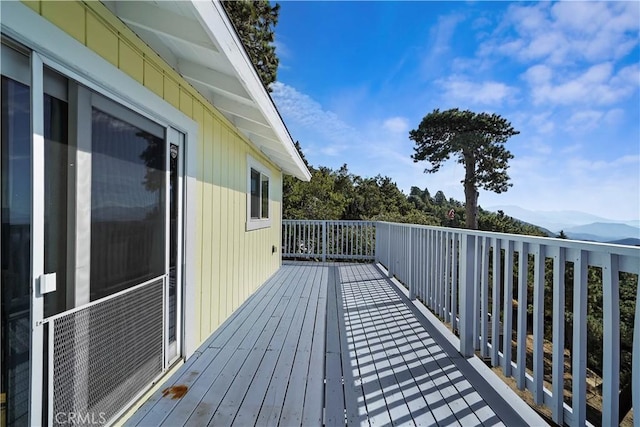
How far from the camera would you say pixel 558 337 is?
5.57 feet

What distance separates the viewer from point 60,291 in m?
1.37

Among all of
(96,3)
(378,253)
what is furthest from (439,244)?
(378,253)

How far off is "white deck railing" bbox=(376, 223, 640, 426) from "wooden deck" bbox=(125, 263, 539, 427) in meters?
0.23

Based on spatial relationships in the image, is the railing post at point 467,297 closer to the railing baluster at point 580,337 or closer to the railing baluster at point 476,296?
the railing baluster at point 476,296

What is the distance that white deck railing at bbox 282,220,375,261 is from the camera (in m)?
8.07

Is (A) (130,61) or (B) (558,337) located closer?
(B) (558,337)

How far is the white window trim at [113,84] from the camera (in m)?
1.19

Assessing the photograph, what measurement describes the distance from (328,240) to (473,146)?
1487 cm

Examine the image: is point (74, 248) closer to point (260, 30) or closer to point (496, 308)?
point (496, 308)

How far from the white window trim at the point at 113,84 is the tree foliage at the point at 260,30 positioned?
28.1ft

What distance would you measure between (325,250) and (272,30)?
8363mm

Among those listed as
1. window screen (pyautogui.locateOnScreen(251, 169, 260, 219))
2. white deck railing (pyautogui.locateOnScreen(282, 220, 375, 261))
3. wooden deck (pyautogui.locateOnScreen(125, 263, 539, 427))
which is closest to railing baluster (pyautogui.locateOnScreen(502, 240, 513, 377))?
wooden deck (pyautogui.locateOnScreen(125, 263, 539, 427))

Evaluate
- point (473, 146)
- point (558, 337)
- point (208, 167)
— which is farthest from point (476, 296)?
point (473, 146)

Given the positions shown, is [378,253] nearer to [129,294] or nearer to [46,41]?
[129,294]
